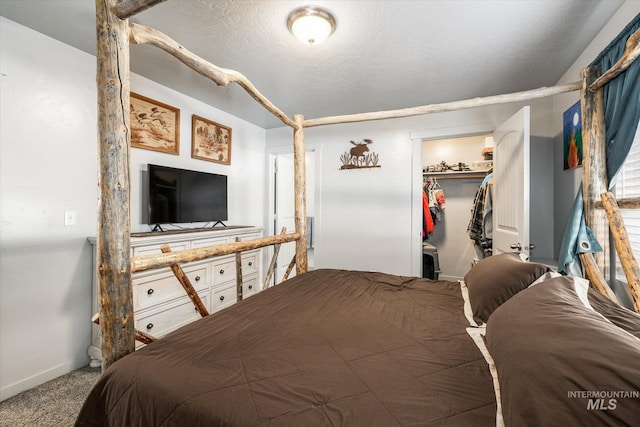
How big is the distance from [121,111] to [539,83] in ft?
11.2

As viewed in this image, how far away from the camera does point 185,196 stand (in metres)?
2.96

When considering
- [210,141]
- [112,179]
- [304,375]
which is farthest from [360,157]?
[304,375]

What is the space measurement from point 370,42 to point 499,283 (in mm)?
1820

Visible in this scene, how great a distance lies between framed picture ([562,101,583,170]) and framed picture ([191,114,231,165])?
3511 mm

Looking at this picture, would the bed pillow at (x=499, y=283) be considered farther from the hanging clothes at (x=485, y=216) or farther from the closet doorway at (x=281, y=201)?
the closet doorway at (x=281, y=201)

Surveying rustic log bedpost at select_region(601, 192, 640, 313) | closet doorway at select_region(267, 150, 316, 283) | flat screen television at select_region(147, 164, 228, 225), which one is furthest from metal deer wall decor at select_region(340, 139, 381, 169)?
rustic log bedpost at select_region(601, 192, 640, 313)

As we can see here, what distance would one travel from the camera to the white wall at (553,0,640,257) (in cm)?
170

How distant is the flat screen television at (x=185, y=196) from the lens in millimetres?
2682

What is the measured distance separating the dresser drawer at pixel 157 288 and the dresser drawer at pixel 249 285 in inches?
28.1

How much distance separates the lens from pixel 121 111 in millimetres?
1055

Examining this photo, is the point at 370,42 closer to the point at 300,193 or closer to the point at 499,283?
the point at 300,193

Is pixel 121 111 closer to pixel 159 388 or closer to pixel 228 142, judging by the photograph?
pixel 159 388

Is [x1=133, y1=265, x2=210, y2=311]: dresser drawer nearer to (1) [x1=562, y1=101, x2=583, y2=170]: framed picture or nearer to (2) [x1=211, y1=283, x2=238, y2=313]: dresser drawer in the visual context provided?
(2) [x1=211, y1=283, x2=238, y2=313]: dresser drawer

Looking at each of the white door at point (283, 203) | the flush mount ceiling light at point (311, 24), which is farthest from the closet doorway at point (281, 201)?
the flush mount ceiling light at point (311, 24)
